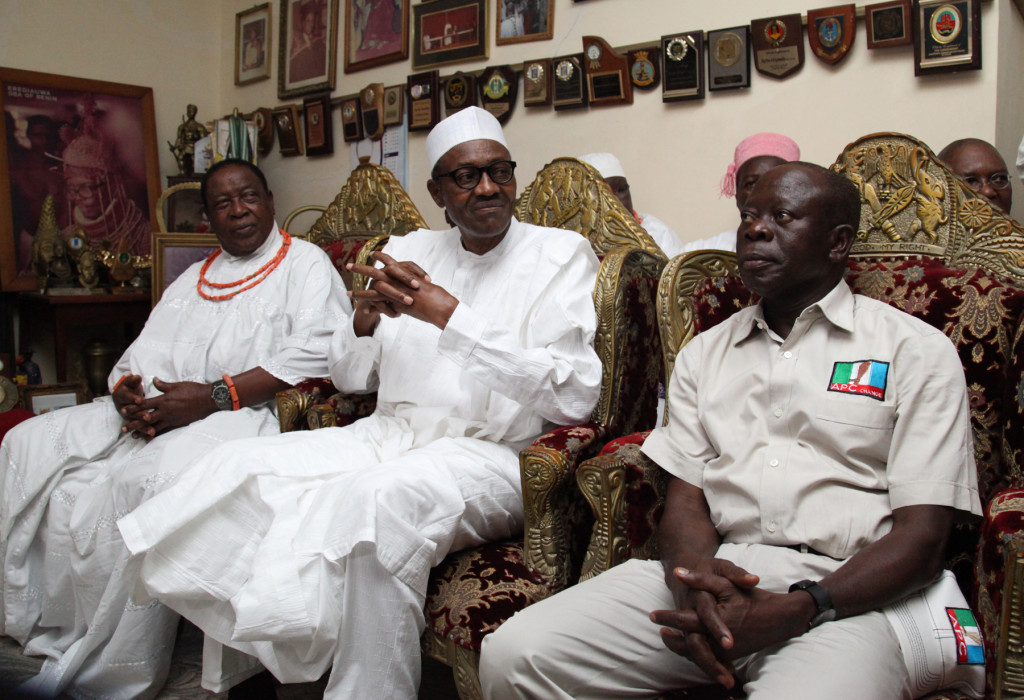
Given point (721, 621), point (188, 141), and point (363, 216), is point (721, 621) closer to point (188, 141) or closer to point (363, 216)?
point (363, 216)

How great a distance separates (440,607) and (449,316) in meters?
0.71

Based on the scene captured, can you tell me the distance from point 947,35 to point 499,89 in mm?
1967

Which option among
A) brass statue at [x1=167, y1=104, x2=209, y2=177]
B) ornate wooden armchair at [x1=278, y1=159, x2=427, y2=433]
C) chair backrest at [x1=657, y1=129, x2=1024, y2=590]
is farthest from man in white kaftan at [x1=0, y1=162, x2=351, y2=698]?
brass statue at [x1=167, y1=104, x2=209, y2=177]

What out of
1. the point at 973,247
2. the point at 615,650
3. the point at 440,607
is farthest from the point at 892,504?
the point at 440,607

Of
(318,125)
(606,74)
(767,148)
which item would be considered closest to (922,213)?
(767,148)

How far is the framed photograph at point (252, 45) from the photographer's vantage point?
5254mm

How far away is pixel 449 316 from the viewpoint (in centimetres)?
210

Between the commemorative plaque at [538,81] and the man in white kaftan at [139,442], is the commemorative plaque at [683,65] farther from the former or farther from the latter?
the man in white kaftan at [139,442]

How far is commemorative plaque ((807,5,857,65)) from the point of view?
295cm

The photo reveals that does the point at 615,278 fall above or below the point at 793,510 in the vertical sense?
above

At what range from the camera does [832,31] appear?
2986 mm

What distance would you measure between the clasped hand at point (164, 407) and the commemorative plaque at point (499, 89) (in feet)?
6.51

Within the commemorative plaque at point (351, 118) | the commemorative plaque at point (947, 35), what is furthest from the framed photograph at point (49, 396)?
the commemorative plaque at point (947, 35)

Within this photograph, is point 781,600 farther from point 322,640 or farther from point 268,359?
point 268,359
